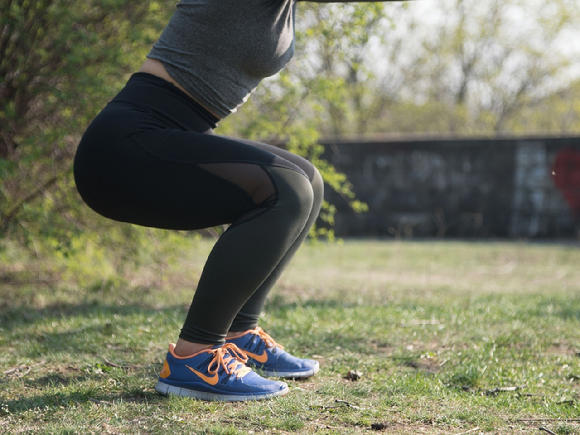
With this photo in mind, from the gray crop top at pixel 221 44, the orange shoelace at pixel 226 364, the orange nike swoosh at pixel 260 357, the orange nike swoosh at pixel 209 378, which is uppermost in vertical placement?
the gray crop top at pixel 221 44

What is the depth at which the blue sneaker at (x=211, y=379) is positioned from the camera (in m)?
2.09

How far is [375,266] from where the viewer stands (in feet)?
25.1

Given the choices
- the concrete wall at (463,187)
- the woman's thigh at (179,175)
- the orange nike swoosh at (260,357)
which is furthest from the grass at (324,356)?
the concrete wall at (463,187)

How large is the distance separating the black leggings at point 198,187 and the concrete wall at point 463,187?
897 cm

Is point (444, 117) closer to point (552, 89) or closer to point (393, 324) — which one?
point (552, 89)

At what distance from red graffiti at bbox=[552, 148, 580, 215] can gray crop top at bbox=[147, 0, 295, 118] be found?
1020 cm

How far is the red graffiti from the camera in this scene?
11180mm

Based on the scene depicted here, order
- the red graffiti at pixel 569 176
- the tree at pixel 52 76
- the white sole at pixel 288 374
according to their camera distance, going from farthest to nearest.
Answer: the red graffiti at pixel 569 176, the tree at pixel 52 76, the white sole at pixel 288 374

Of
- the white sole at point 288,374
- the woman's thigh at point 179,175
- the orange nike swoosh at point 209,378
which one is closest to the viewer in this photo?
the woman's thigh at point 179,175

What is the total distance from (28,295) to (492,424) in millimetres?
3641

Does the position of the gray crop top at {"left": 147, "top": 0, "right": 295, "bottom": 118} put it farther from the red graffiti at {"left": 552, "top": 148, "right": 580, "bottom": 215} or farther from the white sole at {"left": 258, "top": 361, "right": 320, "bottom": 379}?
the red graffiti at {"left": 552, "top": 148, "right": 580, "bottom": 215}

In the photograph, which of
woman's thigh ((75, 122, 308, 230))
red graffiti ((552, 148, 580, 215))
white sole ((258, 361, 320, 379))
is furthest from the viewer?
red graffiti ((552, 148, 580, 215))

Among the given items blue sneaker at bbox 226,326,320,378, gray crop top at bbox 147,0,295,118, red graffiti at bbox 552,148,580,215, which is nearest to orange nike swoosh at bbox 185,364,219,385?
blue sneaker at bbox 226,326,320,378

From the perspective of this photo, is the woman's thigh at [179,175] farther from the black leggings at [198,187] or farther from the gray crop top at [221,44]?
the gray crop top at [221,44]
